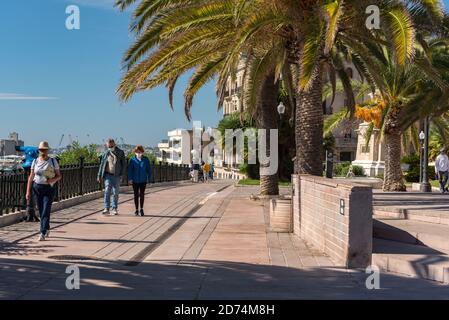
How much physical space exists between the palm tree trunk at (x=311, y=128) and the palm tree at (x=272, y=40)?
0.02 meters

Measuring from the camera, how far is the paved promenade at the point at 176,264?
23.1 feet

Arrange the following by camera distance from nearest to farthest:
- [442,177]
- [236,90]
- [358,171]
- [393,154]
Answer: [442,177] < [393,154] < [236,90] < [358,171]

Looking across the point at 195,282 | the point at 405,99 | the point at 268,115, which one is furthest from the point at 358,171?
the point at 195,282

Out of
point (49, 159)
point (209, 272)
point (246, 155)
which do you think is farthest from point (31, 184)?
point (246, 155)

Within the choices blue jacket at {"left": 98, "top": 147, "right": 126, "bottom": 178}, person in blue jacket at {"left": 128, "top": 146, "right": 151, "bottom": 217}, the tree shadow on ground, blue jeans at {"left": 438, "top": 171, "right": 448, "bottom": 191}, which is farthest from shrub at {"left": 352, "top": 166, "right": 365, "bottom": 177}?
the tree shadow on ground

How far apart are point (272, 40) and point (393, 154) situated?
11.2m

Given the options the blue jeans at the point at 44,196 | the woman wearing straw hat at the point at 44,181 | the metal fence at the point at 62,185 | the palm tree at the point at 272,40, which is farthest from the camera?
the metal fence at the point at 62,185

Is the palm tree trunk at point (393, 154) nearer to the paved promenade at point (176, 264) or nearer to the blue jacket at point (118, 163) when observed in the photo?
the paved promenade at point (176, 264)

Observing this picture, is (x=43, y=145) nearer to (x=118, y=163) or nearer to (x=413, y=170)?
(x=118, y=163)

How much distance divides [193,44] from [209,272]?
27.7ft

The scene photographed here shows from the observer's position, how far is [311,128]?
46.5ft

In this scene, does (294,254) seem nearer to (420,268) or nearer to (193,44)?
(420,268)

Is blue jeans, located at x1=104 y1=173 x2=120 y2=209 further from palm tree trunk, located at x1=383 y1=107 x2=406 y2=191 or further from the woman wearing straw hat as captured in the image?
palm tree trunk, located at x1=383 y1=107 x2=406 y2=191

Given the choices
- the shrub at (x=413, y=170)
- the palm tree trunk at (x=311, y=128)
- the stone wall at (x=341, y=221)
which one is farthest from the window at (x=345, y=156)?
the stone wall at (x=341, y=221)
